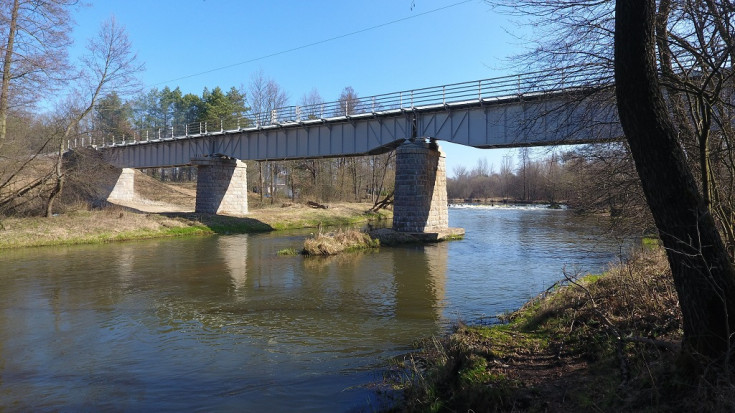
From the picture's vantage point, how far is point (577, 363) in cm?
556

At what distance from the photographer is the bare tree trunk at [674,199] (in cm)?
404

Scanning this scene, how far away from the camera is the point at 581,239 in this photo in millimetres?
25609

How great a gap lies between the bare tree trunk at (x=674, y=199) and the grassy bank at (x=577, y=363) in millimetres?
539

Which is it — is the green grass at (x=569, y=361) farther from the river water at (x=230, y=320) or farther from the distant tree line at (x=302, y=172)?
the distant tree line at (x=302, y=172)

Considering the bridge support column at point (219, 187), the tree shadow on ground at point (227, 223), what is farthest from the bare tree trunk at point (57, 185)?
the bridge support column at point (219, 187)

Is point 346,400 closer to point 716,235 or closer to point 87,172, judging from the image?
point 716,235

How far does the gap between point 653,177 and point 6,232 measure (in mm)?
28753

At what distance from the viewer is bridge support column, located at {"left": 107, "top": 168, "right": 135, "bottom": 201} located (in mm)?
51750

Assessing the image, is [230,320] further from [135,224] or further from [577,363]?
[135,224]

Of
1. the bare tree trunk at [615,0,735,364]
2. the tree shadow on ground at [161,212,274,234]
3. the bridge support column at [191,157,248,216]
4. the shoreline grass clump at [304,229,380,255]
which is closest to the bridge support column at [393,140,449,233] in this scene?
the shoreline grass clump at [304,229,380,255]

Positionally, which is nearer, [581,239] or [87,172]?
[581,239]

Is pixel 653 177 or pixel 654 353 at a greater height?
pixel 653 177

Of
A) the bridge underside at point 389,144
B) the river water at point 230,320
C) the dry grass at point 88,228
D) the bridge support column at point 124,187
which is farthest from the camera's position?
the bridge support column at point 124,187

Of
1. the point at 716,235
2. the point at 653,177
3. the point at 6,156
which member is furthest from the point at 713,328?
the point at 6,156
